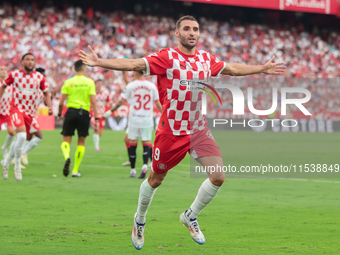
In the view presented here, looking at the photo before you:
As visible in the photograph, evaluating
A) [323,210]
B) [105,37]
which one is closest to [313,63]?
[105,37]

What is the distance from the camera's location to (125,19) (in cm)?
3356

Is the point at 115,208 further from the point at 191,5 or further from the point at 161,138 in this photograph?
the point at 191,5

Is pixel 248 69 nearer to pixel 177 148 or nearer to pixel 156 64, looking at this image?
pixel 156 64

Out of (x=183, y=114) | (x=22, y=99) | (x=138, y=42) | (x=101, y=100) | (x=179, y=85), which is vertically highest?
(x=138, y=42)

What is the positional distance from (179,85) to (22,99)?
19.0 ft

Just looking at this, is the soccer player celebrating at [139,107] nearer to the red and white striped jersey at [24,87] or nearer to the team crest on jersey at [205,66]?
the red and white striped jersey at [24,87]

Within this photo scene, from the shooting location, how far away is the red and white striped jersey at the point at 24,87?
1008 centimetres

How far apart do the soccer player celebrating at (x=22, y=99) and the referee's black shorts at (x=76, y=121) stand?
734 mm

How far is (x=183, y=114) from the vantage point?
17.6 ft

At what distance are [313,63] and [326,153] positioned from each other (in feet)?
72.5

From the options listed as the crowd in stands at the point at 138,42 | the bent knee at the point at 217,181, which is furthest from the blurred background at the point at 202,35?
the bent knee at the point at 217,181

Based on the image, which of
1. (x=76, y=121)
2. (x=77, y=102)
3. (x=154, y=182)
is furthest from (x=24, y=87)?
(x=154, y=182)

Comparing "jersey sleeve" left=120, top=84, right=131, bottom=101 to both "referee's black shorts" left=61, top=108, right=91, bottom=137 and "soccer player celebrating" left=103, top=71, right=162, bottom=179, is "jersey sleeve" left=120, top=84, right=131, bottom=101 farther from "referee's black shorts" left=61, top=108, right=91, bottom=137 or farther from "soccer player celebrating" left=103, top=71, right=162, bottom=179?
"referee's black shorts" left=61, top=108, right=91, bottom=137

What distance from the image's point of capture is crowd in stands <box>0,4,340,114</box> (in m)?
27.8
